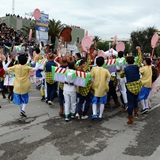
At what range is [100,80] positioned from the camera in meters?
5.14

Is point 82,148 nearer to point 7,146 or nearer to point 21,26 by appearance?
point 7,146

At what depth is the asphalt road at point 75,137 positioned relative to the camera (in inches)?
141

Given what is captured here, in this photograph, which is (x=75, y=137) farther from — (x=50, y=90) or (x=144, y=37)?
(x=144, y=37)

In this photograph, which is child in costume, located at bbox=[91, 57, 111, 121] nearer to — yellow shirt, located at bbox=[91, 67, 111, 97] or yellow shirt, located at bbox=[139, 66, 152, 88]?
yellow shirt, located at bbox=[91, 67, 111, 97]

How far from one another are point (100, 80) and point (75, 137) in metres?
1.56

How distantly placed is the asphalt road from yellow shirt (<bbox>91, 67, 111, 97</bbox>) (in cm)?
78

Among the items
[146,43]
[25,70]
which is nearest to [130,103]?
[25,70]

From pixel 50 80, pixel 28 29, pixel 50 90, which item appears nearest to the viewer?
pixel 50 80

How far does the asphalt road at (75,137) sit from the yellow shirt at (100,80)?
0.78 m

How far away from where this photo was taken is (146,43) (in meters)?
41.9

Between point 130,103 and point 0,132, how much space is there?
3.03 m

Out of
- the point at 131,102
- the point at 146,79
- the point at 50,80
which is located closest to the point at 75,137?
the point at 131,102

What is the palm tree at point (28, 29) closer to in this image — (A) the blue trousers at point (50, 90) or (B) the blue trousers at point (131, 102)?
(A) the blue trousers at point (50, 90)

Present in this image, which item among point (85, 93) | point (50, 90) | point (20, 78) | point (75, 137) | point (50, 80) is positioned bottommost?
point (75, 137)
